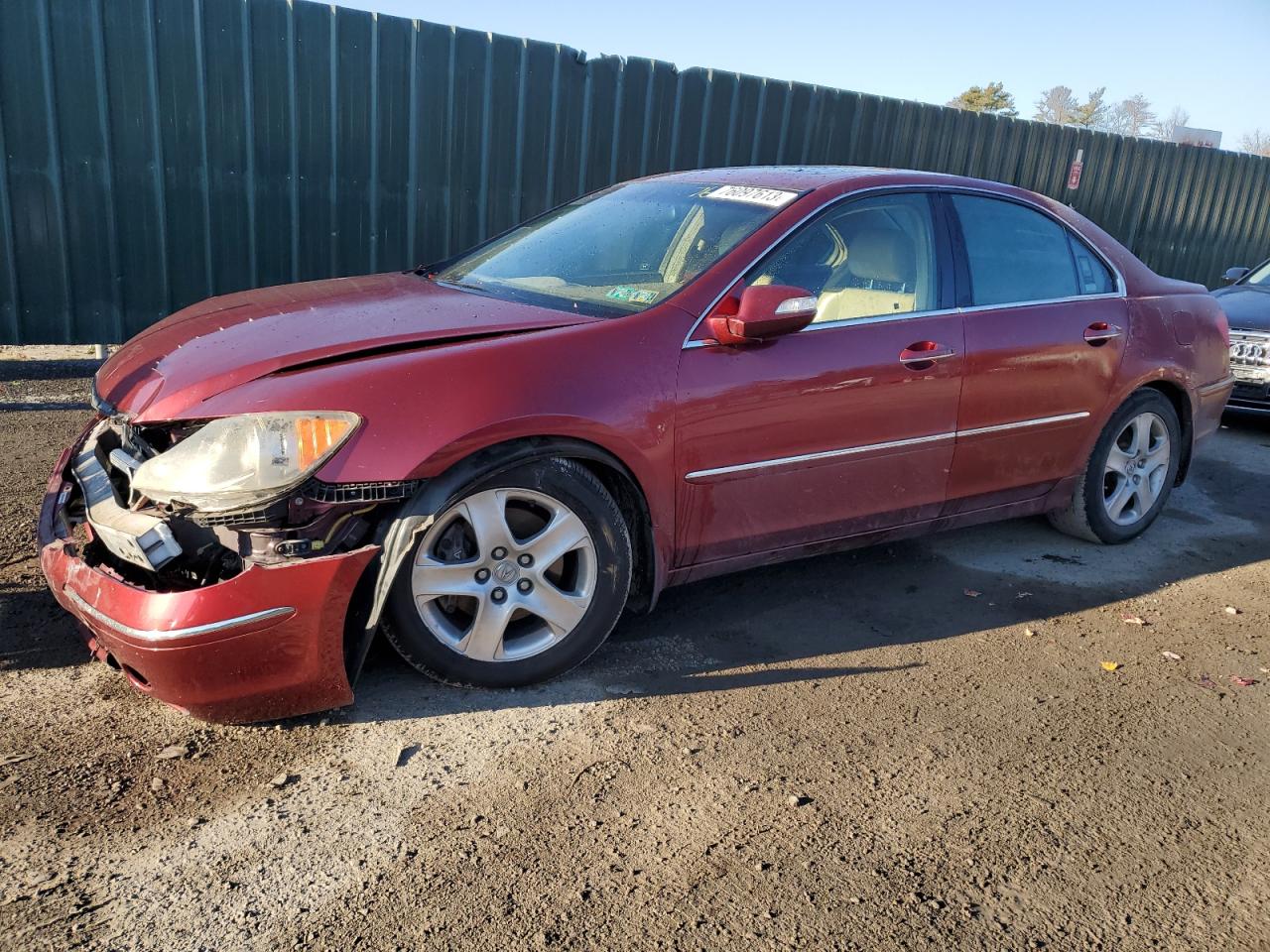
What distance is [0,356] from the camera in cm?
791

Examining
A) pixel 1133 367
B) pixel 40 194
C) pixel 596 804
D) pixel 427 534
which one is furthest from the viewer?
pixel 40 194

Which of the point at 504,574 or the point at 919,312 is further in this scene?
the point at 919,312

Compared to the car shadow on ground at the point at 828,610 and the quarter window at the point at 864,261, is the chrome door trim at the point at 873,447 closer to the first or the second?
the quarter window at the point at 864,261

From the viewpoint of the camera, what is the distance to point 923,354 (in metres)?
4.02

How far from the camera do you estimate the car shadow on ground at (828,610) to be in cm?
336

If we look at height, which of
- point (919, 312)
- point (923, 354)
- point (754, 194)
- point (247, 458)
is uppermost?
point (754, 194)

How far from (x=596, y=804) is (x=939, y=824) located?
92 centimetres

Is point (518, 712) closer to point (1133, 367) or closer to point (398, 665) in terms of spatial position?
point (398, 665)

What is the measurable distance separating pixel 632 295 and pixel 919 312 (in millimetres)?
1221

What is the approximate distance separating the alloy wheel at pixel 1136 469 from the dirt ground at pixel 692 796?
1039mm

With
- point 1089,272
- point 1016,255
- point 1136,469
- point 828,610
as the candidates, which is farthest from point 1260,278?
point 828,610

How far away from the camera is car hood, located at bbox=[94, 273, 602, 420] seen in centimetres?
301

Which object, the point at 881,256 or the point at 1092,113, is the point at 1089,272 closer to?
the point at 881,256

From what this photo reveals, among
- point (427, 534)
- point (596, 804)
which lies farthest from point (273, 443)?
point (596, 804)
